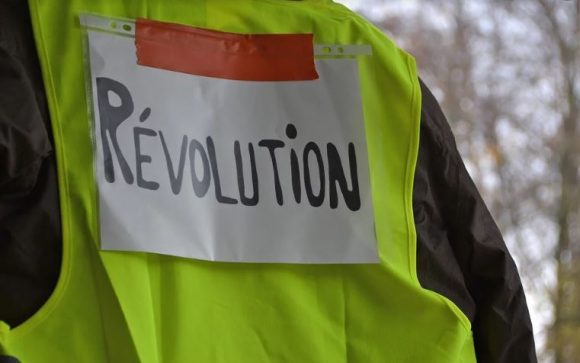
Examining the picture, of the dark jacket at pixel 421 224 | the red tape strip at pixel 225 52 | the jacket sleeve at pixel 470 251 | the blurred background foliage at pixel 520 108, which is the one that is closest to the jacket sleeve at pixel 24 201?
the dark jacket at pixel 421 224

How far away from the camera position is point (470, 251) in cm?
125

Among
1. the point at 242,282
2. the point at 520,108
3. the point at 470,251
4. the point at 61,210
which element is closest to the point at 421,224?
the point at 470,251

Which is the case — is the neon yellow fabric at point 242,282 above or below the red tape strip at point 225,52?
below

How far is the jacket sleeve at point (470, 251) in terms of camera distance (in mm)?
1231

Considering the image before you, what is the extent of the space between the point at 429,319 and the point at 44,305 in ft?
1.34

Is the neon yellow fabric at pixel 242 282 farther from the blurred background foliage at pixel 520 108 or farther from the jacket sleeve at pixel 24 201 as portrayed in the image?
the blurred background foliage at pixel 520 108

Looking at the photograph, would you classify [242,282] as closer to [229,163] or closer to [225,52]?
[229,163]

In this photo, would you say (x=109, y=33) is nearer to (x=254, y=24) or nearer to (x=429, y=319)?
(x=254, y=24)

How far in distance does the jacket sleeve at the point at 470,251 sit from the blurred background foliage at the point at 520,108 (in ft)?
6.79

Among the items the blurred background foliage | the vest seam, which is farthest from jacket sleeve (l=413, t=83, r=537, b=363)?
the blurred background foliage

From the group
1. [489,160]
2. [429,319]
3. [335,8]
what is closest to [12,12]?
[335,8]

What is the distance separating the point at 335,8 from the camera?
1257 mm

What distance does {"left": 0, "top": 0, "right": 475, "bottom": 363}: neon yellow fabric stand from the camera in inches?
39.1

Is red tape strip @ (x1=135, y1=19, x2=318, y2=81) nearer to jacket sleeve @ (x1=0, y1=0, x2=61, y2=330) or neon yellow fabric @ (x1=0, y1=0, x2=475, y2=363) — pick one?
neon yellow fabric @ (x1=0, y1=0, x2=475, y2=363)
